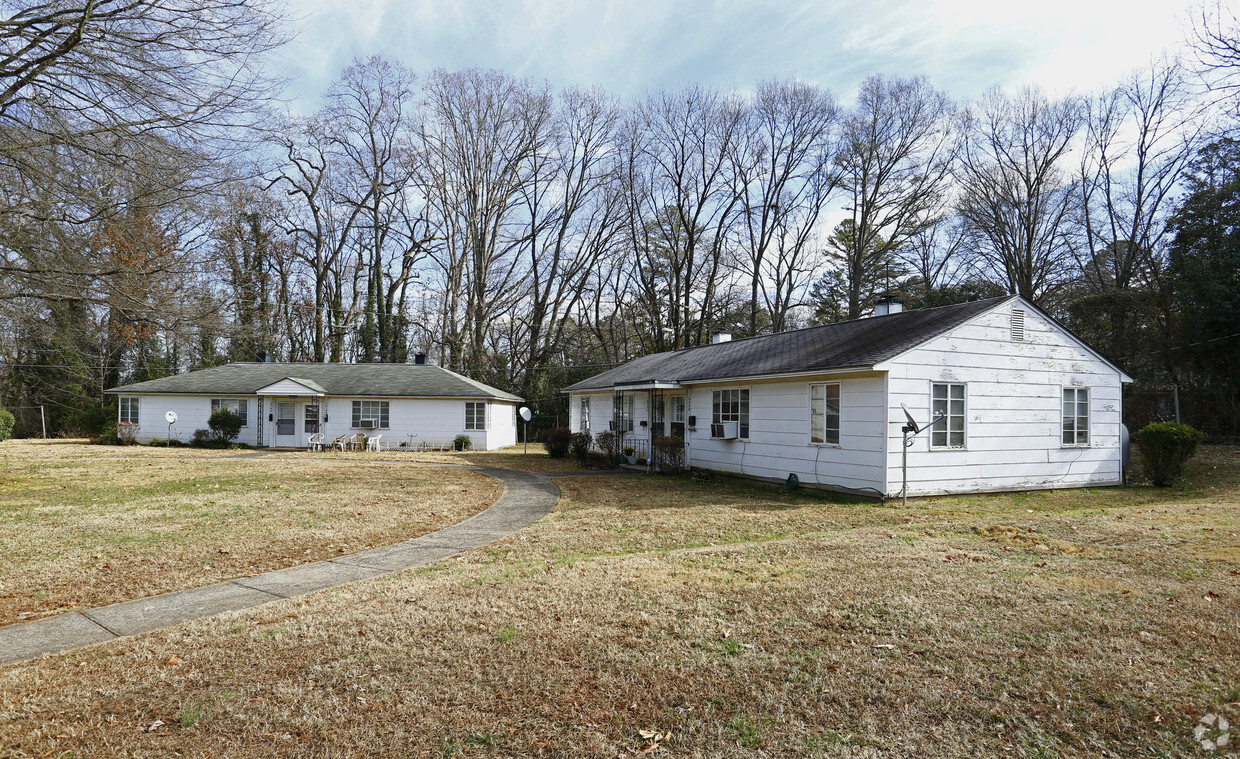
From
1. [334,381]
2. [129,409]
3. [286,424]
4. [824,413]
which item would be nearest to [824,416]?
[824,413]

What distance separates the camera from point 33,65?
770 cm

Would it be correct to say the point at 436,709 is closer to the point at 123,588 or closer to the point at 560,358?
the point at 123,588

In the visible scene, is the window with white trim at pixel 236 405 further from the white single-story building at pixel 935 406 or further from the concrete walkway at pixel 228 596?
the concrete walkway at pixel 228 596

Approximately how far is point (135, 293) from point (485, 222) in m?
26.7

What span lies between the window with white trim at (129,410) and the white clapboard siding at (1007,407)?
105 feet

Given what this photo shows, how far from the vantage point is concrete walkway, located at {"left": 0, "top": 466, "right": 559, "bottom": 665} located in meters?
4.89

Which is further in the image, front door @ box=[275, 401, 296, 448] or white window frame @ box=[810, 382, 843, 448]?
front door @ box=[275, 401, 296, 448]

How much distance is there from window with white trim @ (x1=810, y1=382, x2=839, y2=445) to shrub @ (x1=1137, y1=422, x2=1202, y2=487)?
730 cm

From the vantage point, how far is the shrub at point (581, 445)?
67.9 feet

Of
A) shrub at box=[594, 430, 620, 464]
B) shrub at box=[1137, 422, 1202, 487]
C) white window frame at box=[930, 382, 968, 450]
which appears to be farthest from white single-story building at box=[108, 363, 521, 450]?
shrub at box=[1137, 422, 1202, 487]

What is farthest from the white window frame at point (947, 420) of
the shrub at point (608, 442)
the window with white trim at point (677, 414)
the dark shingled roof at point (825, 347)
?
the shrub at point (608, 442)

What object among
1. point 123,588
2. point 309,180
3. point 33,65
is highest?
point 309,180

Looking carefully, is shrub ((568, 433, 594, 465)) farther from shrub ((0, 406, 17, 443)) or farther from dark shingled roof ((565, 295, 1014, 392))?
shrub ((0, 406, 17, 443))

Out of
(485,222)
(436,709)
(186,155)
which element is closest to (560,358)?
(485,222)
